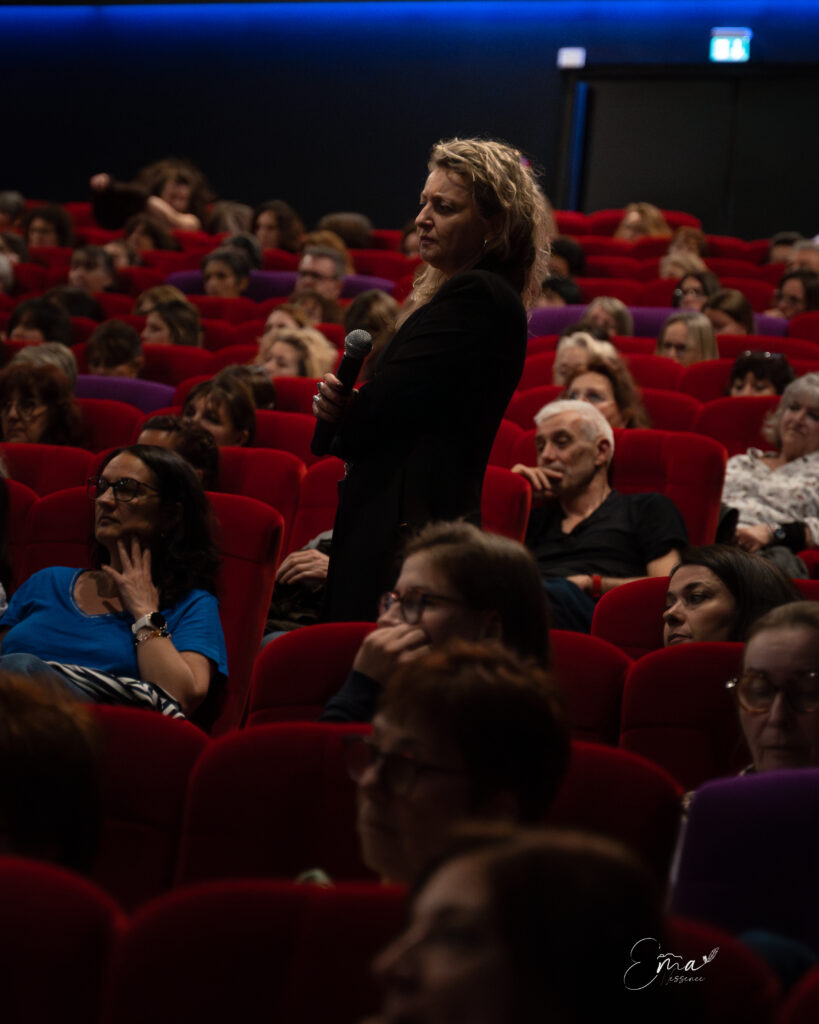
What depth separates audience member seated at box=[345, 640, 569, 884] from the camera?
106 cm

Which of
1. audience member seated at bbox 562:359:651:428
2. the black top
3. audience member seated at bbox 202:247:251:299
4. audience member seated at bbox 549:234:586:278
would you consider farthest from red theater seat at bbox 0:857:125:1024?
audience member seated at bbox 549:234:586:278

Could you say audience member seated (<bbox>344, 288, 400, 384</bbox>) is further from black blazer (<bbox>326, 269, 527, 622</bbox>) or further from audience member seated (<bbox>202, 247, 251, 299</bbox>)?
black blazer (<bbox>326, 269, 527, 622</bbox>)

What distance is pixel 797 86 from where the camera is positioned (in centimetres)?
847

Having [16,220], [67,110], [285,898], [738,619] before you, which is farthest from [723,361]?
[67,110]

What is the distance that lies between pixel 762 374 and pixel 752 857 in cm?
281

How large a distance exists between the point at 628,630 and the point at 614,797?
34.4 inches

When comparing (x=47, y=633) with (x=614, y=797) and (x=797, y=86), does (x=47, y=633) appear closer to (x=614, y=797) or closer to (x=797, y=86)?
(x=614, y=797)

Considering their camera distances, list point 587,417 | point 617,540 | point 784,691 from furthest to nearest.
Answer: point 587,417
point 617,540
point 784,691

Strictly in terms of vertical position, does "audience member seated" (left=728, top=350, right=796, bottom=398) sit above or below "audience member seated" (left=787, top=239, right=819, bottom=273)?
below

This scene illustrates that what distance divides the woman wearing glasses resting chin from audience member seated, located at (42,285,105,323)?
2906 mm

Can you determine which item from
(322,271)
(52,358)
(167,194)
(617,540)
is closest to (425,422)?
(617,540)

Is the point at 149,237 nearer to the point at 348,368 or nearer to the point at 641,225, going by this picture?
the point at 641,225

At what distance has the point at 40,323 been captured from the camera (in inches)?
179

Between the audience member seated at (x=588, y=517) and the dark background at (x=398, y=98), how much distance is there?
6.47 m
